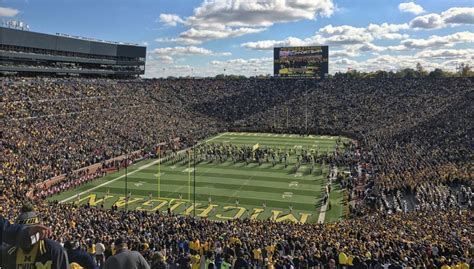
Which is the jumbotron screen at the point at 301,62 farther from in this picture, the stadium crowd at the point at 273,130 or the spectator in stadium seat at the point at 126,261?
the spectator in stadium seat at the point at 126,261

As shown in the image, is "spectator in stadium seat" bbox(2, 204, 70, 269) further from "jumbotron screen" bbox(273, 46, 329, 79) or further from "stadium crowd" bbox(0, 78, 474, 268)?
"jumbotron screen" bbox(273, 46, 329, 79)

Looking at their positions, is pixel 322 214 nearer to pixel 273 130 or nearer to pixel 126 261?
pixel 126 261

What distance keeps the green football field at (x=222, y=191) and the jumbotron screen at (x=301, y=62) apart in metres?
37.7

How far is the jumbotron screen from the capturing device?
76250 mm

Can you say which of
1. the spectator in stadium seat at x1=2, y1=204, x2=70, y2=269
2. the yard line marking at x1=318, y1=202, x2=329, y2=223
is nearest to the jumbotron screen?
the yard line marking at x1=318, y1=202, x2=329, y2=223

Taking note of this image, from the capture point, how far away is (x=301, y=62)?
77.8m

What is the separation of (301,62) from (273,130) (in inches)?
902

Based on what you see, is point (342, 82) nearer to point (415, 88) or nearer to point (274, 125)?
point (415, 88)

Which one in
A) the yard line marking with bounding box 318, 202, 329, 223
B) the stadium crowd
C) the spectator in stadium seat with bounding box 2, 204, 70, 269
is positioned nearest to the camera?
the spectator in stadium seat with bounding box 2, 204, 70, 269

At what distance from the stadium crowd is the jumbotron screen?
3118 millimetres

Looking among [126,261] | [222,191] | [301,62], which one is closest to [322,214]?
[222,191]

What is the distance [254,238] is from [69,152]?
26396 mm

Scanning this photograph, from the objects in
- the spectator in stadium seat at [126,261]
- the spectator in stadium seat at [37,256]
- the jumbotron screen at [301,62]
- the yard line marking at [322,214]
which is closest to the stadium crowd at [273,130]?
the spectator in stadium seat at [126,261]

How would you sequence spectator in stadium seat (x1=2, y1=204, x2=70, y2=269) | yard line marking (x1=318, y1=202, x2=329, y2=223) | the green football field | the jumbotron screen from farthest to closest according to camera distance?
the jumbotron screen, the green football field, yard line marking (x1=318, y1=202, x2=329, y2=223), spectator in stadium seat (x1=2, y1=204, x2=70, y2=269)
